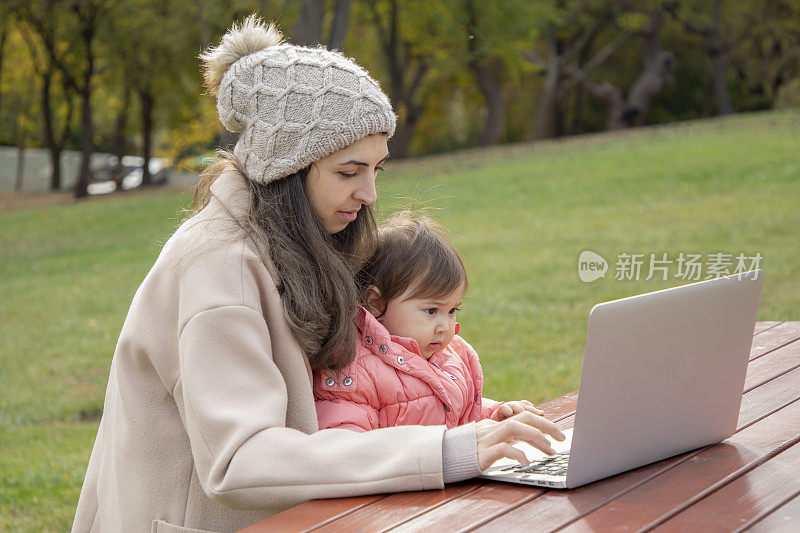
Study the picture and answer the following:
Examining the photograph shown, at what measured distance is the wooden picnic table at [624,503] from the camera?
5.48 ft

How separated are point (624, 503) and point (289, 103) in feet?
3.60

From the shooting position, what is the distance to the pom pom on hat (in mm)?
2205

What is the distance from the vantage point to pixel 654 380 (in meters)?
1.80

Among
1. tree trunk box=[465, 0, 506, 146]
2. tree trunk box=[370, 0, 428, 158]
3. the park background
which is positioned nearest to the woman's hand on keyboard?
the park background

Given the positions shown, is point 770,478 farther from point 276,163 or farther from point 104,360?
point 104,360

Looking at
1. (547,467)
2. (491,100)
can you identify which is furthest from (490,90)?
(547,467)

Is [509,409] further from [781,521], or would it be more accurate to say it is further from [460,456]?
[781,521]

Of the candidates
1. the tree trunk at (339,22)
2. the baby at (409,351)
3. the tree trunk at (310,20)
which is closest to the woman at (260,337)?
the baby at (409,351)

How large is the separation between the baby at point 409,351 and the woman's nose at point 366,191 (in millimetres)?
308

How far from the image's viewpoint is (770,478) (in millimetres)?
1881

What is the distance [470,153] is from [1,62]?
43.2ft

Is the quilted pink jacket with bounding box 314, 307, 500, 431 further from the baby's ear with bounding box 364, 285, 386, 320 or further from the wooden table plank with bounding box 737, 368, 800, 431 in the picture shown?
the wooden table plank with bounding box 737, 368, 800, 431

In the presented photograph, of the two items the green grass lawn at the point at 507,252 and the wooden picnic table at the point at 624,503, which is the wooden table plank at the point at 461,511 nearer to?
the wooden picnic table at the point at 624,503

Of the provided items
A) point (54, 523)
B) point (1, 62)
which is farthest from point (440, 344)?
point (1, 62)
